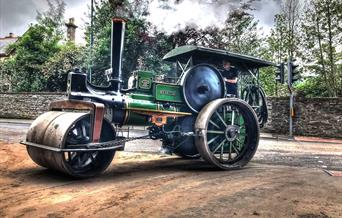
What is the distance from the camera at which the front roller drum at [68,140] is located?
5.06m

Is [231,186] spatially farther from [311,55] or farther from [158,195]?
[311,55]

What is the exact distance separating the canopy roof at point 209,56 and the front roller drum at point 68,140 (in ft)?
7.43

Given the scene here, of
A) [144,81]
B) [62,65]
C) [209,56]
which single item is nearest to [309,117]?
[209,56]

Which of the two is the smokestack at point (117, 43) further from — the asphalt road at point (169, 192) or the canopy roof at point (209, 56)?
the asphalt road at point (169, 192)

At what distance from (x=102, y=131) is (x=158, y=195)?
180 centimetres

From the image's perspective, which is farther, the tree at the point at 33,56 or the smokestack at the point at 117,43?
the tree at the point at 33,56

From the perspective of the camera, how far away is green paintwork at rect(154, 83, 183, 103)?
633 cm

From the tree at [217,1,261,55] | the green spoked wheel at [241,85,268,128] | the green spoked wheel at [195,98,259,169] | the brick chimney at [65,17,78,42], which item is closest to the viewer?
the green spoked wheel at [195,98,259,169]

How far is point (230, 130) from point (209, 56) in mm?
1581

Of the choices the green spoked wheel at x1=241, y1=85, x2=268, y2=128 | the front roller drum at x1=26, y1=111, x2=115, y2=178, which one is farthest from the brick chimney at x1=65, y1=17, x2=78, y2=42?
the front roller drum at x1=26, y1=111, x2=115, y2=178

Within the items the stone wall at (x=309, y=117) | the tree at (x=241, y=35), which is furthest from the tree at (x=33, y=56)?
the stone wall at (x=309, y=117)

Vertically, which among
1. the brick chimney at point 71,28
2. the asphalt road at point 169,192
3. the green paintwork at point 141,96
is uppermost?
the brick chimney at point 71,28

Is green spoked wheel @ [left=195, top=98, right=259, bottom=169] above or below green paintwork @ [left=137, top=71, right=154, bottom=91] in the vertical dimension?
below

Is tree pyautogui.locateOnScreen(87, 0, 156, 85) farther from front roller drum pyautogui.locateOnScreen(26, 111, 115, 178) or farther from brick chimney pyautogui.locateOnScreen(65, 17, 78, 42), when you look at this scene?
brick chimney pyautogui.locateOnScreen(65, 17, 78, 42)
